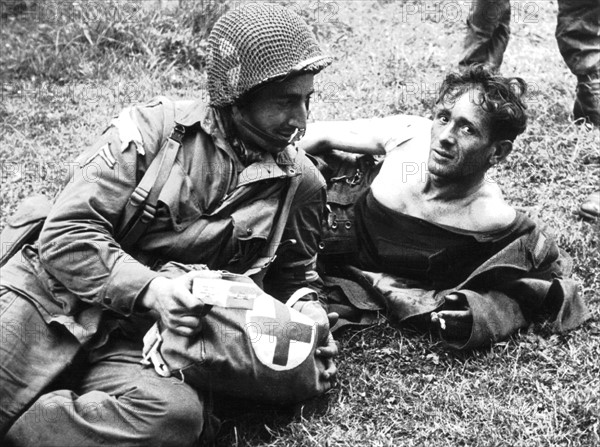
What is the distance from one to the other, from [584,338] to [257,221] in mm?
1732

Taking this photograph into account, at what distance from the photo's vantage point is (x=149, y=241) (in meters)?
3.68

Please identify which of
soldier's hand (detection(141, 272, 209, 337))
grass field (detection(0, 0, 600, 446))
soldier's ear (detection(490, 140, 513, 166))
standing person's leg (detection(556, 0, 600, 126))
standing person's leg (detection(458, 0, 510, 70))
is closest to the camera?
soldier's hand (detection(141, 272, 209, 337))

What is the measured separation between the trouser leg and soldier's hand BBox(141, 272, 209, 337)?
40 cm

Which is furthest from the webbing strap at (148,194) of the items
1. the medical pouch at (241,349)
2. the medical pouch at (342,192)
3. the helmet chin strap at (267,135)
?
the medical pouch at (342,192)

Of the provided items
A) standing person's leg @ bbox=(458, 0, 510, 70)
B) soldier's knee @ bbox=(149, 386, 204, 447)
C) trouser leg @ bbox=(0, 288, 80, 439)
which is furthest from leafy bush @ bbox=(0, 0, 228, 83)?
soldier's knee @ bbox=(149, 386, 204, 447)

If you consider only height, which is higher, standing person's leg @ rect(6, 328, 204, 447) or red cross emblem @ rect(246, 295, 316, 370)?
red cross emblem @ rect(246, 295, 316, 370)

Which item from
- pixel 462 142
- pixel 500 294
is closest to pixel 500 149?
pixel 462 142

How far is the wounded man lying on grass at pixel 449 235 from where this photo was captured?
4301 mm

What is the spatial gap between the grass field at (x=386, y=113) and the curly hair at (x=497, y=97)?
3.18 feet

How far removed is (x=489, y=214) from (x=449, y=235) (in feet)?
0.71

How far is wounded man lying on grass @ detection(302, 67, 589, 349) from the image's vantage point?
4.30m

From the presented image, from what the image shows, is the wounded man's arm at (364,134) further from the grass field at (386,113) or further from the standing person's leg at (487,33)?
the standing person's leg at (487,33)

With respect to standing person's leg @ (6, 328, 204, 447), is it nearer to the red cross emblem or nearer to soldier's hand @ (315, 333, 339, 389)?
the red cross emblem

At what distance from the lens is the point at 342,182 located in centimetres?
480
